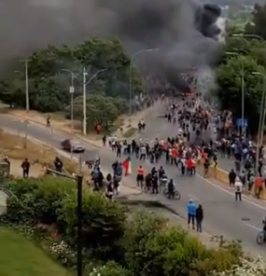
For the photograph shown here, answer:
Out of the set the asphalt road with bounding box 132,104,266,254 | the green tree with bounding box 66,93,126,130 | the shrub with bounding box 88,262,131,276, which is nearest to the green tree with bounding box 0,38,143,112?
the green tree with bounding box 66,93,126,130

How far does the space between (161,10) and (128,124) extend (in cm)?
2260

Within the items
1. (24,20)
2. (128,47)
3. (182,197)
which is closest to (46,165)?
(182,197)

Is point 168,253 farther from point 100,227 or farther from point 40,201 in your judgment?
point 40,201

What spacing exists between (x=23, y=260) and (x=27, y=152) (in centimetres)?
2499

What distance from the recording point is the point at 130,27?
51531 mm

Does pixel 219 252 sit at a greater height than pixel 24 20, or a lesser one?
lesser

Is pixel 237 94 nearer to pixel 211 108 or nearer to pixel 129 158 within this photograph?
pixel 211 108

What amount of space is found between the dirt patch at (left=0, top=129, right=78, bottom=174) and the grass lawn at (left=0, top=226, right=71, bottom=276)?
49.4 ft

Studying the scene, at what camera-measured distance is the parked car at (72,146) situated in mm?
64500

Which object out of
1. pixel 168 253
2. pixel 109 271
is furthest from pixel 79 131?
pixel 168 253

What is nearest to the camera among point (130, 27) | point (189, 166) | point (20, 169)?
point (130, 27)

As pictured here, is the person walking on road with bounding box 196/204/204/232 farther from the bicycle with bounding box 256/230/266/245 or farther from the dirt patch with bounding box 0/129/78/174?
the dirt patch with bounding box 0/129/78/174

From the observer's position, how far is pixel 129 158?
5850 cm

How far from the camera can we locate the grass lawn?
35.4m
